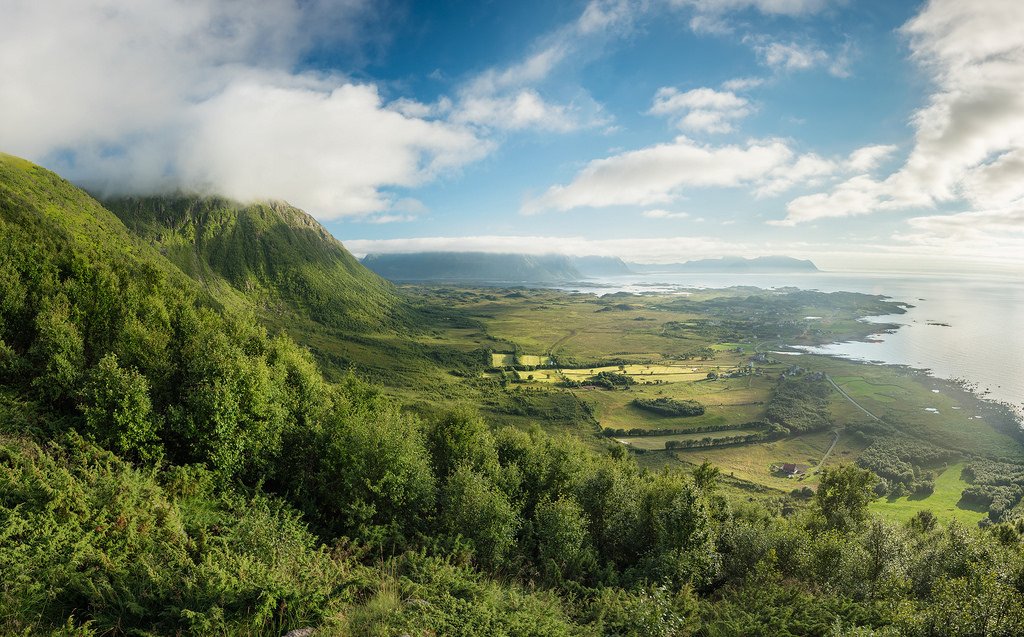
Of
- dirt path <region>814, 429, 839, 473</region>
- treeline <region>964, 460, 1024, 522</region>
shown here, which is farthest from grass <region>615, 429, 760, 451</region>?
treeline <region>964, 460, 1024, 522</region>

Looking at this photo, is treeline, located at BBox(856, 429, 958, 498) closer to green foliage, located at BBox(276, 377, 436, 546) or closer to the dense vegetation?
the dense vegetation

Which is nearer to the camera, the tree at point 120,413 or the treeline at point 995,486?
the tree at point 120,413

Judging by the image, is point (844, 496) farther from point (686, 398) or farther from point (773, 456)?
point (686, 398)

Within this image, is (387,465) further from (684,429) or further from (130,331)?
(684,429)

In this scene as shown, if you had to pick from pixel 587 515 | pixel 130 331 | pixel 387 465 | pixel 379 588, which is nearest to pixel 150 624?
pixel 379 588

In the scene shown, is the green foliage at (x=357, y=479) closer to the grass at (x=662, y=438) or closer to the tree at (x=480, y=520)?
the tree at (x=480, y=520)

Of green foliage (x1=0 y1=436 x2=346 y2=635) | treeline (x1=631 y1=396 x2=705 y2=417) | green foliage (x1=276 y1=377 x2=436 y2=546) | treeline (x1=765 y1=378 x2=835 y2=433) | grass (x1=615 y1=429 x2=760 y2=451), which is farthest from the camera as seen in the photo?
treeline (x1=631 y1=396 x2=705 y2=417)

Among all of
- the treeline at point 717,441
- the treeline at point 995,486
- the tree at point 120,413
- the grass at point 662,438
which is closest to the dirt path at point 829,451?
the treeline at point 717,441
